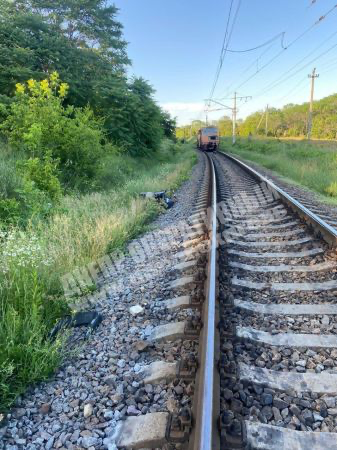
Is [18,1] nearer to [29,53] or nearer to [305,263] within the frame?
[29,53]

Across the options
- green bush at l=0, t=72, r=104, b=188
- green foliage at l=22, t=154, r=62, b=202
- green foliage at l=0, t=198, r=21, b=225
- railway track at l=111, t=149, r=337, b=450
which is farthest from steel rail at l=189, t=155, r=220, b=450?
green bush at l=0, t=72, r=104, b=188

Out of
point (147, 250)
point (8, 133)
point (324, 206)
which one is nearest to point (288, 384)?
point (147, 250)

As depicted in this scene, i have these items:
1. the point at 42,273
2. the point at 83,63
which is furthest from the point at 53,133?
the point at 83,63

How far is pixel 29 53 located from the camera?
469 inches

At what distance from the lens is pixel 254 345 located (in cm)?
253

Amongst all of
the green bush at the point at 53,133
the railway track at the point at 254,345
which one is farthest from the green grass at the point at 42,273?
the green bush at the point at 53,133

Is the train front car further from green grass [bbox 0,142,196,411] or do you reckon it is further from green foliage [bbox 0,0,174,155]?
green grass [bbox 0,142,196,411]

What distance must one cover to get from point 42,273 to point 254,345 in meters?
2.35

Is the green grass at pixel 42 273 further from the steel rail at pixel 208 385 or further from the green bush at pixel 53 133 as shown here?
the green bush at pixel 53 133

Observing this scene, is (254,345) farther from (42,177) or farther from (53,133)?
(53,133)

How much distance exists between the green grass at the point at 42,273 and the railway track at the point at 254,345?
2.91ft

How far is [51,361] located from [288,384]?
178 centimetres

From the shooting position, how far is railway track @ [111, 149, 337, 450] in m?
1.74

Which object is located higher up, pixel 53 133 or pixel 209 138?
pixel 209 138
